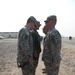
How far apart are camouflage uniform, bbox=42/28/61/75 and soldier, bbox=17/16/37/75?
368mm

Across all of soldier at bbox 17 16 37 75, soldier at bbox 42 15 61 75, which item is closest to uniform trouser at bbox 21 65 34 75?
soldier at bbox 17 16 37 75

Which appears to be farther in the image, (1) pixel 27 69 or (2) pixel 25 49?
(1) pixel 27 69

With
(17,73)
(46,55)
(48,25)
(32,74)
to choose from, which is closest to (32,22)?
(48,25)

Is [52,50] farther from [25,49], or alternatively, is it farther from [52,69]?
[25,49]

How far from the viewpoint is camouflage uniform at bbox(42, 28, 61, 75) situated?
629cm

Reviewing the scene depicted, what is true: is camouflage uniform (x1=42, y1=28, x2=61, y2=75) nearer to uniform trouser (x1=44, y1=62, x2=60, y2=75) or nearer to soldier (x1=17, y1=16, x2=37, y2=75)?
uniform trouser (x1=44, y1=62, x2=60, y2=75)

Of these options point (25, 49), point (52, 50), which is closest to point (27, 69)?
point (25, 49)

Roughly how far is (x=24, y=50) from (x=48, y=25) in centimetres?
85

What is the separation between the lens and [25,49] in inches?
249

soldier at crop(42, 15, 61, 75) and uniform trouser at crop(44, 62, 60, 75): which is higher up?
soldier at crop(42, 15, 61, 75)

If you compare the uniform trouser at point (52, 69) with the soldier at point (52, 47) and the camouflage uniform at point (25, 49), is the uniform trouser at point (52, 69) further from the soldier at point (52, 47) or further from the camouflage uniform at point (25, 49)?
the camouflage uniform at point (25, 49)

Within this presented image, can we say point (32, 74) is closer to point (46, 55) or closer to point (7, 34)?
point (46, 55)

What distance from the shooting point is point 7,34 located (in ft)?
475

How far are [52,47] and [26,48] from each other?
2.02 ft
